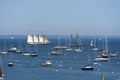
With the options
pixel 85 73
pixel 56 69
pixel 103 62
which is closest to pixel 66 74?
pixel 85 73

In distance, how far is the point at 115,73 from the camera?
117m

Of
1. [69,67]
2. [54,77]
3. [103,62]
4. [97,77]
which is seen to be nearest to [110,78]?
[97,77]

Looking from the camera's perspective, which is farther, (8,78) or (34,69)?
(34,69)

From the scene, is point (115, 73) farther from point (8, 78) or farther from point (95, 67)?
point (8, 78)

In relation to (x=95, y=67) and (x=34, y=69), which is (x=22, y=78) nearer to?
(x=34, y=69)

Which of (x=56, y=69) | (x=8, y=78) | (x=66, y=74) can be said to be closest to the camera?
(x=8, y=78)

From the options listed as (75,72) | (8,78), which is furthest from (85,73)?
(8,78)

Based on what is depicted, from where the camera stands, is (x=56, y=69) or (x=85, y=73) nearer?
(x=85, y=73)

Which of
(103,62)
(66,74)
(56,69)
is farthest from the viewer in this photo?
(103,62)

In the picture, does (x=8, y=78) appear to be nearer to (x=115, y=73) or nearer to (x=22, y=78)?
(x=22, y=78)

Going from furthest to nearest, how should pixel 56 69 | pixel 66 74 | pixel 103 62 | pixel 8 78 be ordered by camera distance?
pixel 103 62
pixel 56 69
pixel 66 74
pixel 8 78

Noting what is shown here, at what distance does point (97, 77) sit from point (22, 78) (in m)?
15.1

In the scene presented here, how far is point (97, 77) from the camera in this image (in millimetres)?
107062

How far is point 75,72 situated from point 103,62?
3377 cm
